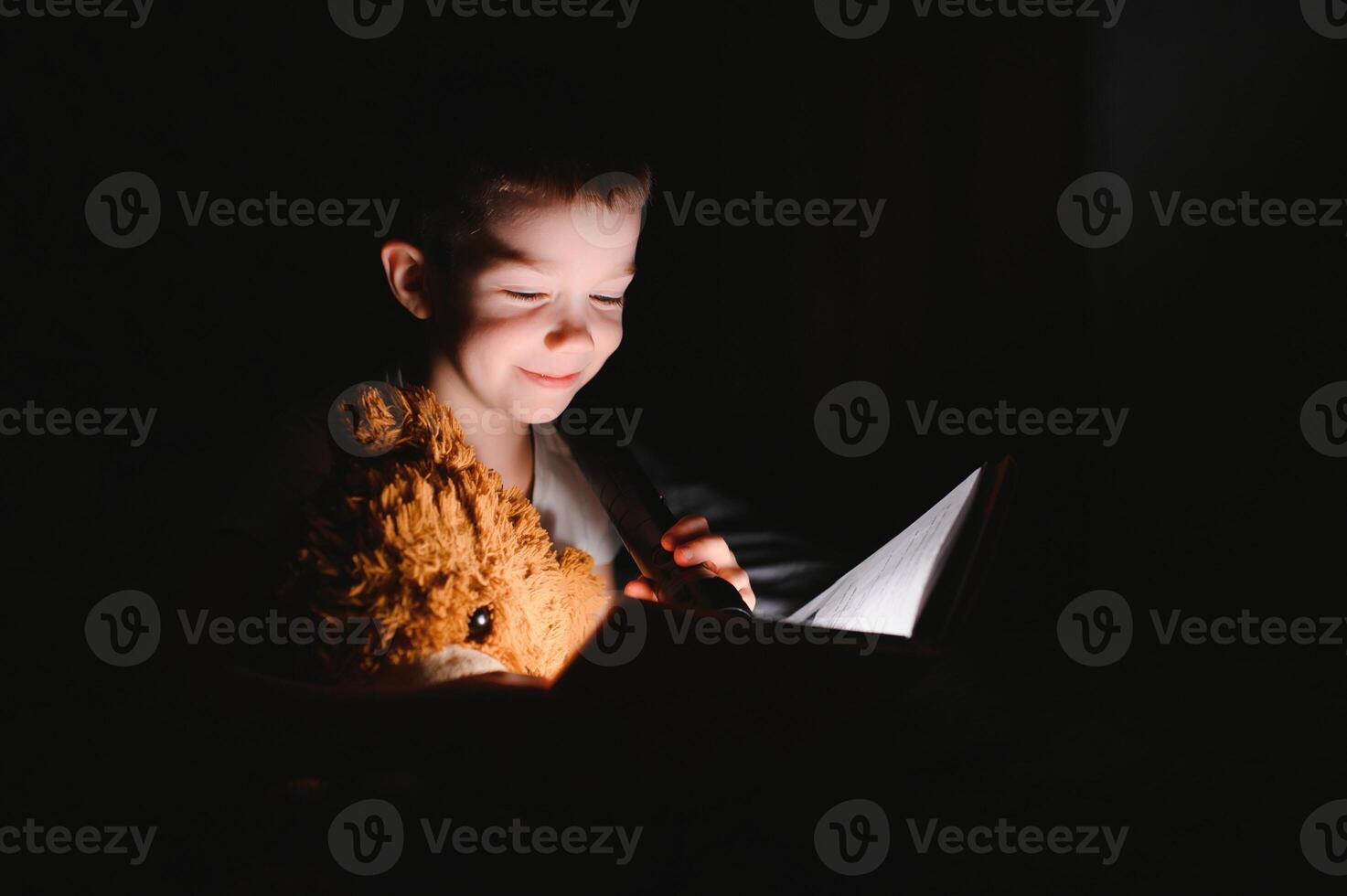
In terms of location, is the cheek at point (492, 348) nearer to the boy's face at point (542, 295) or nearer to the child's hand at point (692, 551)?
the boy's face at point (542, 295)

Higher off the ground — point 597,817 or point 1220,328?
point 1220,328

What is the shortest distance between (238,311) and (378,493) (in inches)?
→ 12.4

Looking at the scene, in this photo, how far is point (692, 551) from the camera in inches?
27.5

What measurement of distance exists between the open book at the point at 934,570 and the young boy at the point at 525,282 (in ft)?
0.45

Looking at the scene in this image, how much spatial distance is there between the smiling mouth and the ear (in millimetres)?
99

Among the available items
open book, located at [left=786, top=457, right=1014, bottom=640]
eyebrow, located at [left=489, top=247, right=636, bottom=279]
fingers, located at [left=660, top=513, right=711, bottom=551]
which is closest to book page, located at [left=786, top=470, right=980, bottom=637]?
open book, located at [left=786, top=457, right=1014, bottom=640]

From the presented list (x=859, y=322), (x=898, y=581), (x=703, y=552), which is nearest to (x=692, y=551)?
(x=703, y=552)

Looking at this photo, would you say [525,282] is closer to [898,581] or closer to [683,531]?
[683,531]

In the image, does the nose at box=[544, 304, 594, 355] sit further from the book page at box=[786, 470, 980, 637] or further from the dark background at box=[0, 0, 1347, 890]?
the book page at box=[786, 470, 980, 637]

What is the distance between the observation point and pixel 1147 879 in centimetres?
48

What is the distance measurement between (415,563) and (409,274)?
32 centimetres

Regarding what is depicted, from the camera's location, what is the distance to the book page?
0.53 m

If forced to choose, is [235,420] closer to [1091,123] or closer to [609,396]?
[609,396]

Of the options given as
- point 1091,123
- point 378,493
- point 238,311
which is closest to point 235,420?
point 238,311
